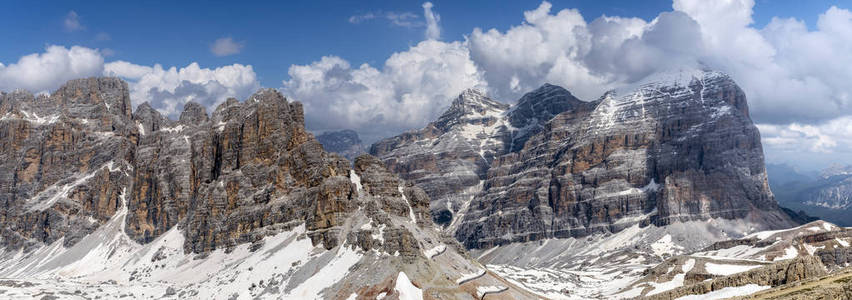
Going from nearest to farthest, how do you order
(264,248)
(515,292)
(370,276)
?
1. (370,276)
2. (515,292)
3. (264,248)

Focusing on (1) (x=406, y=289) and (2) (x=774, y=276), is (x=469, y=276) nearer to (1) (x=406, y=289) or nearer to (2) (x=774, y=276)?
(1) (x=406, y=289)

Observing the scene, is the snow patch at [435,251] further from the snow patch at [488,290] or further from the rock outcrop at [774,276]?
the rock outcrop at [774,276]

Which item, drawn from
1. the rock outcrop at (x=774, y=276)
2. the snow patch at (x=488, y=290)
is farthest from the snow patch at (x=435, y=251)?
the rock outcrop at (x=774, y=276)

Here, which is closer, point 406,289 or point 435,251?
point 406,289

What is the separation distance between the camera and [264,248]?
7820 inches

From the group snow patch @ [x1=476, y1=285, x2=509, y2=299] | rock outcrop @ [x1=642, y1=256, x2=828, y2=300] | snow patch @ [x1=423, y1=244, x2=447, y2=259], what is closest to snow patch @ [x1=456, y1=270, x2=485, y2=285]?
snow patch @ [x1=476, y1=285, x2=509, y2=299]

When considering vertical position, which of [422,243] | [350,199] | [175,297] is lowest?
[175,297]

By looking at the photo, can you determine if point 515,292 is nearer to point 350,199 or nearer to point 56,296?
point 350,199

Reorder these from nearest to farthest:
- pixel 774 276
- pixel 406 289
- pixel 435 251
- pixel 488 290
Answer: pixel 774 276
pixel 406 289
pixel 488 290
pixel 435 251

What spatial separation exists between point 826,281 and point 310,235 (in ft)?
396

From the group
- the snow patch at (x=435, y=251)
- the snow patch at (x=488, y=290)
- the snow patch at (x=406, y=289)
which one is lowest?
the snow patch at (x=488, y=290)

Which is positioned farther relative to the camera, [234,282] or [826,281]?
[234,282]

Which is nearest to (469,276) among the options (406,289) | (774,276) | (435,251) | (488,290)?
(488,290)

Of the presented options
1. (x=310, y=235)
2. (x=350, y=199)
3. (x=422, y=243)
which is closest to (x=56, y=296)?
(x=310, y=235)
